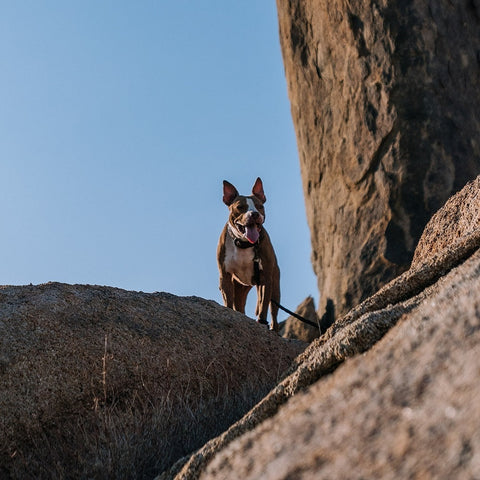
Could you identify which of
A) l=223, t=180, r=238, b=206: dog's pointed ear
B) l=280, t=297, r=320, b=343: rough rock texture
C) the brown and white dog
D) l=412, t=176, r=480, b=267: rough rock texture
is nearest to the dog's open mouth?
the brown and white dog

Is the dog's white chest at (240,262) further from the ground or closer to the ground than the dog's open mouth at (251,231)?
closer to the ground

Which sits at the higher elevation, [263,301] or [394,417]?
[263,301]

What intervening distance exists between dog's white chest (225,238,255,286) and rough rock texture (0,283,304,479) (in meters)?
3.66

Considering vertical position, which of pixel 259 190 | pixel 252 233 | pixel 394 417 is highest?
pixel 259 190

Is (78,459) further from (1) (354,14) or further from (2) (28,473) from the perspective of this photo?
(1) (354,14)

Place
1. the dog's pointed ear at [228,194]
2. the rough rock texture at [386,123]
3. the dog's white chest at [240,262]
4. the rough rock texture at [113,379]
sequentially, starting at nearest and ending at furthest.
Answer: the rough rock texture at [113,379] < the dog's white chest at [240,262] < the dog's pointed ear at [228,194] < the rough rock texture at [386,123]

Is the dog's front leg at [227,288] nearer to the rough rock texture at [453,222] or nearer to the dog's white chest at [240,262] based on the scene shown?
the dog's white chest at [240,262]

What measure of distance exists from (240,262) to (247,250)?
17 cm

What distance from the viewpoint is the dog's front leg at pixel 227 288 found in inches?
375

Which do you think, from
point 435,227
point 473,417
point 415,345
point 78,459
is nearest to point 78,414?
point 78,459

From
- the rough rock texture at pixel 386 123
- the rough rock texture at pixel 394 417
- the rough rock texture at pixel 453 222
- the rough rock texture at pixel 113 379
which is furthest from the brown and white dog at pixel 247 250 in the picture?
the rough rock texture at pixel 394 417

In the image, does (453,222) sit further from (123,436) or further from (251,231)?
(251,231)

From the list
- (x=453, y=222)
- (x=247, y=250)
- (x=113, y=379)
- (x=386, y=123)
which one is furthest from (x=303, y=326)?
(x=113, y=379)

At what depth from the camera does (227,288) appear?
9.56 metres
